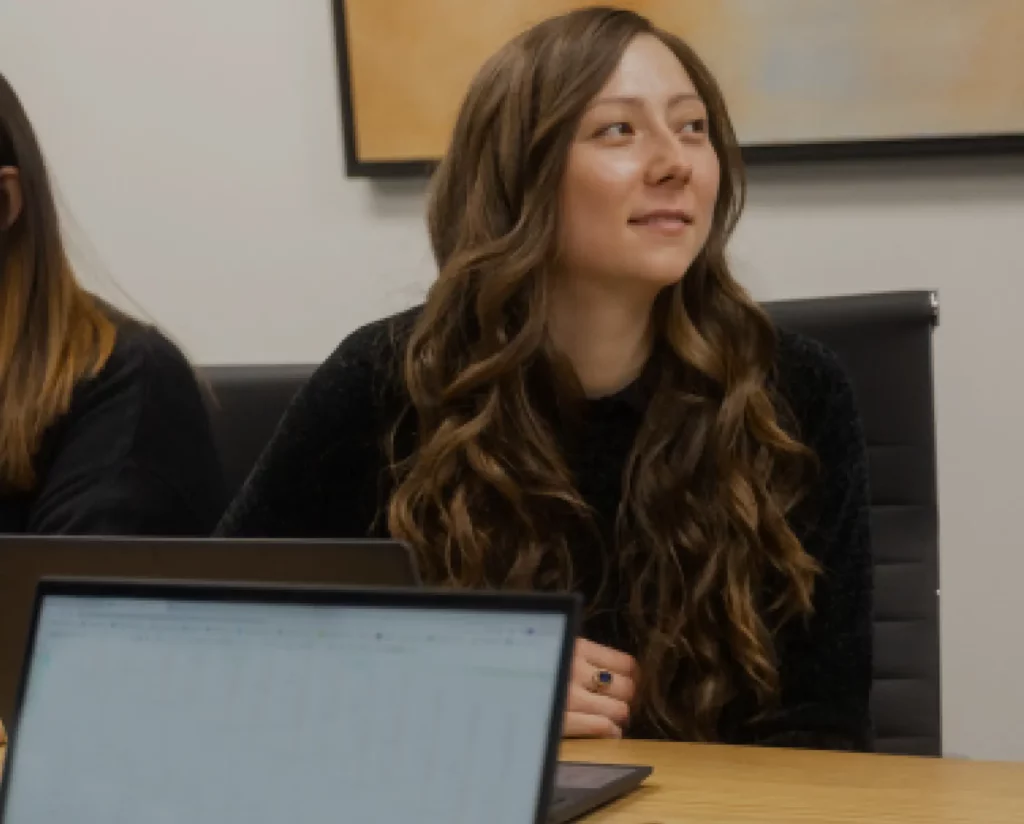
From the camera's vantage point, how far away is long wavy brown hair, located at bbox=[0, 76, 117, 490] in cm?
165

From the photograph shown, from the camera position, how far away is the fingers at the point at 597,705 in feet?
4.05

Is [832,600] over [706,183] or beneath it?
beneath

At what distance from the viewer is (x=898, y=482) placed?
1542 millimetres

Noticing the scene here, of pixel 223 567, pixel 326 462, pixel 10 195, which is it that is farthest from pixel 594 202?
pixel 10 195

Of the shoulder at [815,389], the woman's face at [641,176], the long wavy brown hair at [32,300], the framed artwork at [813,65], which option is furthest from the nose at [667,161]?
the long wavy brown hair at [32,300]

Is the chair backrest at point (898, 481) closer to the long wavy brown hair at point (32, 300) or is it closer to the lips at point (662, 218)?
the lips at point (662, 218)

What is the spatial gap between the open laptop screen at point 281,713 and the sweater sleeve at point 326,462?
67cm

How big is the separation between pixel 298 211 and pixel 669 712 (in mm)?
1123

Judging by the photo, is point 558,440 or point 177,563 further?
point 558,440

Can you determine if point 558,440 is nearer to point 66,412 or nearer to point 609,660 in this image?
point 609,660

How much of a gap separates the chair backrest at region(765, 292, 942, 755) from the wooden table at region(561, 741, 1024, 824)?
19.6 inches

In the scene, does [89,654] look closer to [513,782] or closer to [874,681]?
[513,782]

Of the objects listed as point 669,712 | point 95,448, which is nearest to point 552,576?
point 669,712

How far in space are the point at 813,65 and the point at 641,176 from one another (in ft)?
2.03
